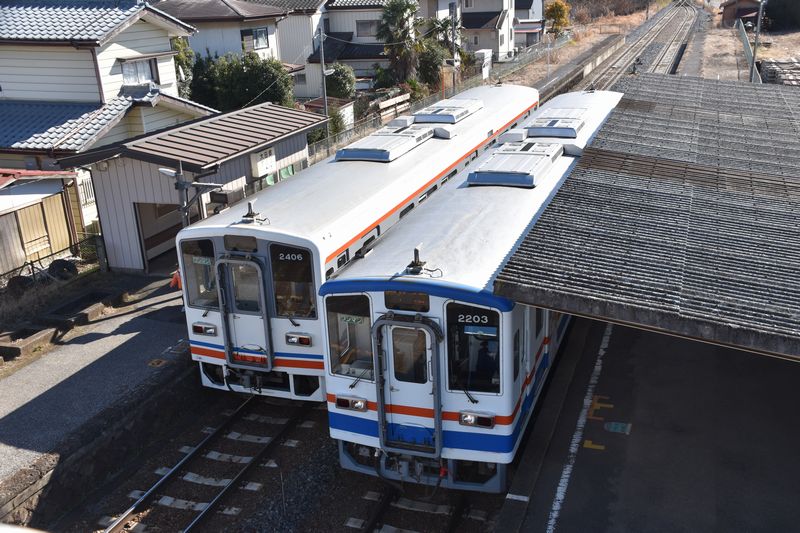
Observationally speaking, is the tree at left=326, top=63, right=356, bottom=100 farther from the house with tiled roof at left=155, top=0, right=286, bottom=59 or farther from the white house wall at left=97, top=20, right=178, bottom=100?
the white house wall at left=97, top=20, right=178, bottom=100

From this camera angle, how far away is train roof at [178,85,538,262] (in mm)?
9836

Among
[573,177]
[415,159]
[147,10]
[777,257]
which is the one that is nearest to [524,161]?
[573,177]

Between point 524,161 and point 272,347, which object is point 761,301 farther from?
point 272,347

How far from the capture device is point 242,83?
91.9ft

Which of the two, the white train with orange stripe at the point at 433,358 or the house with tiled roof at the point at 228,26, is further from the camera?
the house with tiled roof at the point at 228,26

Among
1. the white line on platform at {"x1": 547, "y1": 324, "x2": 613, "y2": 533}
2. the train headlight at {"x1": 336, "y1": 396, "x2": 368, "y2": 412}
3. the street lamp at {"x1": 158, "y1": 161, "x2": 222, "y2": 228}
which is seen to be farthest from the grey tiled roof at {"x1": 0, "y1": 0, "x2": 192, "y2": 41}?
the white line on platform at {"x1": 547, "y1": 324, "x2": 613, "y2": 533}

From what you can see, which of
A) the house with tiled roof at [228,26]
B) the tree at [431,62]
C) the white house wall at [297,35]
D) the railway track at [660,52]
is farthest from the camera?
the railway track at [660,52]

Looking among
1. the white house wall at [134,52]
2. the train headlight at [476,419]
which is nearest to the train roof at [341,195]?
the train headlight at [476,419]

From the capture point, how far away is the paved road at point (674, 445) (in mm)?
7938

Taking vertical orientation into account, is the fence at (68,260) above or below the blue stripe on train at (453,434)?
below

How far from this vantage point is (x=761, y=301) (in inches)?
290

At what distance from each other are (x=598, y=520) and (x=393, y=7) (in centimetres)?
2962

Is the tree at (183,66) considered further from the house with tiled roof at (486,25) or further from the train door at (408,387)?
the house with tiled roof at (486,25)

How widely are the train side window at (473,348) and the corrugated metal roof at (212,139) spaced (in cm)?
752
